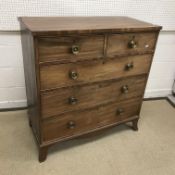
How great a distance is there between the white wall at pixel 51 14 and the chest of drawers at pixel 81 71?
26 cm

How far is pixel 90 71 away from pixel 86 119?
0.39 m

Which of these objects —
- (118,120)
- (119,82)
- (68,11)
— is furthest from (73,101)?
(68,11)

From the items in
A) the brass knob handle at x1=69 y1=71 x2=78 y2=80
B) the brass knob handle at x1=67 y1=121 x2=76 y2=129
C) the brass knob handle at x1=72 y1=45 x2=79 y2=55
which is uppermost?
the brass knob handle at x1=72 y1=45 x2=79 y2=55

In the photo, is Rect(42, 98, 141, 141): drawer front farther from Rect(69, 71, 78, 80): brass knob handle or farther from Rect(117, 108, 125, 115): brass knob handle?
Rect(69, 71, 78, 80): brass knob handle

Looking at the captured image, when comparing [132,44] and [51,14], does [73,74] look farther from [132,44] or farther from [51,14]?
[51,14]

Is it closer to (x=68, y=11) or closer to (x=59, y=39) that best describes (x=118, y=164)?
(x=59, y=39)

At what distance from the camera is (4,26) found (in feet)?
5.39

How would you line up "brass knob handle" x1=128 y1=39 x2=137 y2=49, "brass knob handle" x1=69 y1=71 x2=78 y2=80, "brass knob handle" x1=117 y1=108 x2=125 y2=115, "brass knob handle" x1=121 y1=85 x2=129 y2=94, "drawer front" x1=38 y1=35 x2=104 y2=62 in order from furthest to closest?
"brass knob handle" x1=117 y1=108 x2=125 y2=115, "brass knob handle" x1=121 y1=85 x2=129 y2=94, "brass knob handle" x1=128 y1=39 x2=137 y2=49, "brass knob handle" x1=69 y1=71 x2=78 y2=80, "drawer front" x1=38 y1=35 x2=104 y2=62

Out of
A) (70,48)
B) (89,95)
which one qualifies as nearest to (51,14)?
(70,48)

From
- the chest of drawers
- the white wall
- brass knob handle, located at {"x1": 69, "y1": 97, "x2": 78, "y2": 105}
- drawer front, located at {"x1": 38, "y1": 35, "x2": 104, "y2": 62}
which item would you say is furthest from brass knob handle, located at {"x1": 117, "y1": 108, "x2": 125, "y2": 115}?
the white wall

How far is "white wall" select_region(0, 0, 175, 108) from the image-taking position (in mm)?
1629

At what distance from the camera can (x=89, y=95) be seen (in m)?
1.45

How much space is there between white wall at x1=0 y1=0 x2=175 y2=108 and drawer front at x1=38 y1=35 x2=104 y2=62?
590 mm

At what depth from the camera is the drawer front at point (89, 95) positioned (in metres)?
1.33
